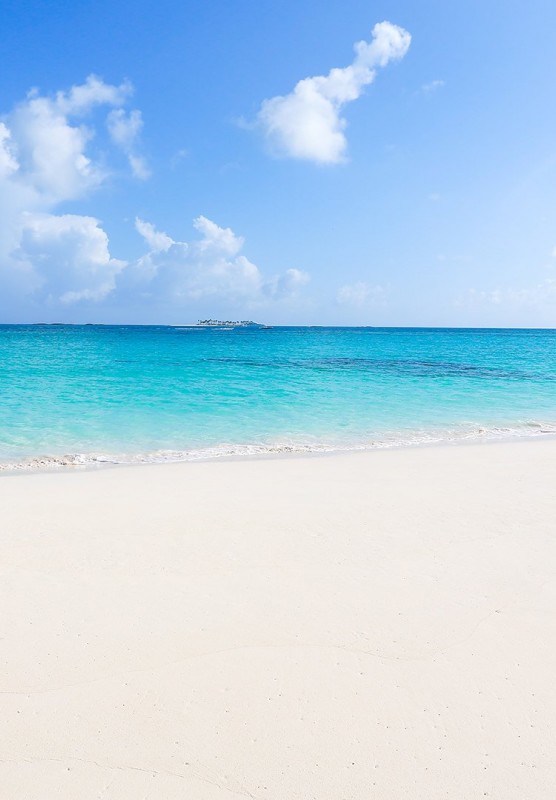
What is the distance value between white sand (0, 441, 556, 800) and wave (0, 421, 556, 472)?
3.50m

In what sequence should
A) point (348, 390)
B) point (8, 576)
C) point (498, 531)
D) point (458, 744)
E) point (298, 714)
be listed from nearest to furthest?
point (458, 744), point (298, 714), point (8, 576), point (498, 531), point (348, 390)

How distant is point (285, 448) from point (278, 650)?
8454 mm

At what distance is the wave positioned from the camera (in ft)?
36.6

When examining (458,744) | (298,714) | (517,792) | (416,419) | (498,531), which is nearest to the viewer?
(517,792)

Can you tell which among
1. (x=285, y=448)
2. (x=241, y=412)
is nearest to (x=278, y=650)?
(x=285, y=448)

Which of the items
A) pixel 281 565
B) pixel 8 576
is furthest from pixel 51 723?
pixel 281 565

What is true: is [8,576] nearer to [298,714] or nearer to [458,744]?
[298,714]

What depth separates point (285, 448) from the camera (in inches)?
498

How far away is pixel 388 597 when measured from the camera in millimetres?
5102

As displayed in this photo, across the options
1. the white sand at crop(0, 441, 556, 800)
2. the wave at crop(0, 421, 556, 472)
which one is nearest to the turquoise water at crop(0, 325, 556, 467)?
the wave at crop(0, 421, 556, 472)

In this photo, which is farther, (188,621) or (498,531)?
(498,531)

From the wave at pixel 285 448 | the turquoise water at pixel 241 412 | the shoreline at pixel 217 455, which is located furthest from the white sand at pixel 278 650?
the turquoise water at pixel 241 412

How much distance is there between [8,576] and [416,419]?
13.5m

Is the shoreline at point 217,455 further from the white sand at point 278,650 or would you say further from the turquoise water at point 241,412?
the white sand at point 278,650
